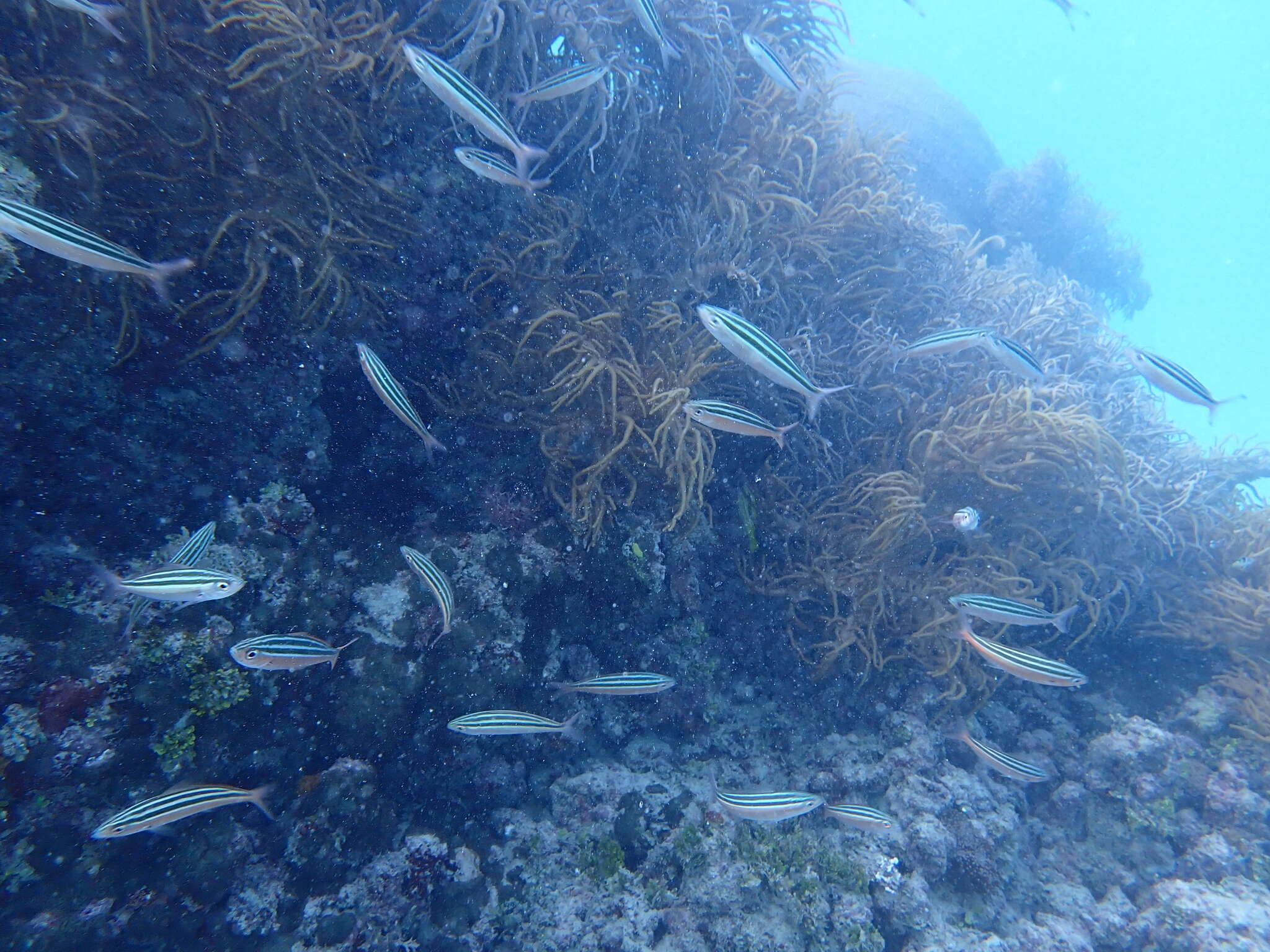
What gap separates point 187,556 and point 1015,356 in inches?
284

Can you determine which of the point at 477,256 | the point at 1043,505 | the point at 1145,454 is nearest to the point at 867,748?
the point at 1043,505

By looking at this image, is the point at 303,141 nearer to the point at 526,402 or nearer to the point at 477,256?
the point at 477,256

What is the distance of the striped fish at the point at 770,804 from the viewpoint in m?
3.92

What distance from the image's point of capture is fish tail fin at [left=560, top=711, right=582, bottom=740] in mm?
4726

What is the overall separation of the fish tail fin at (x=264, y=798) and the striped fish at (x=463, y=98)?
4322 mm

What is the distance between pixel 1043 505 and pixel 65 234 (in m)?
8.25

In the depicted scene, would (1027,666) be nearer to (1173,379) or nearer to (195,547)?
(1173,379)

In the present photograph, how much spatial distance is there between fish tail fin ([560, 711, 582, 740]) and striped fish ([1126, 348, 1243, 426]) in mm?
7005

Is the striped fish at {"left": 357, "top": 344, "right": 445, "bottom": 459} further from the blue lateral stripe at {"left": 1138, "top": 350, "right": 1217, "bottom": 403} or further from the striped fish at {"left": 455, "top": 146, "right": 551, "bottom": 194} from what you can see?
the blue lateral stripe at {"left": 1138, "top": 350, "right": 1217, "bottom": 403}

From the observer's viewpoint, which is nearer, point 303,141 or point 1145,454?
point 303,141

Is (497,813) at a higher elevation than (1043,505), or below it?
below

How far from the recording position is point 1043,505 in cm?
589

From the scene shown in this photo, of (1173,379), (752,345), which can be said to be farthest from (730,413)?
(1173,379)

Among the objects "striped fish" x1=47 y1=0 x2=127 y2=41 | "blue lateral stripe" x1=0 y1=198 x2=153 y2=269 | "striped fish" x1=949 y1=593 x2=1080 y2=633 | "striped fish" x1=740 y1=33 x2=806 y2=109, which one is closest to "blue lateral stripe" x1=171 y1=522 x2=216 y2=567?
"blue lateral stripe" x1=0 y1=198 x2=153 y2=269
